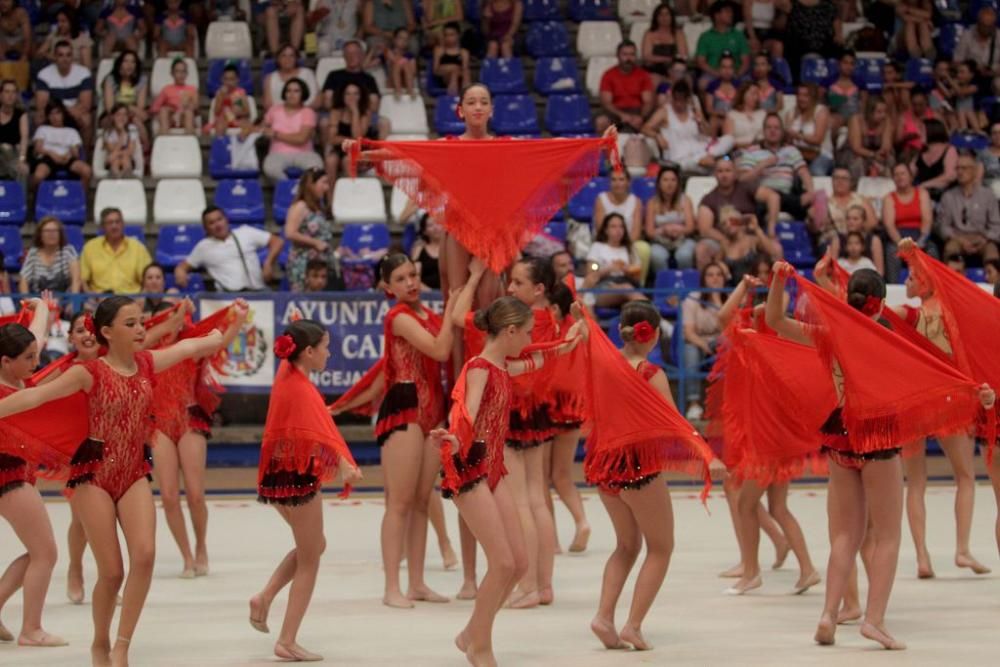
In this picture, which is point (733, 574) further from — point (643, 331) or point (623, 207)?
point (623, 207)

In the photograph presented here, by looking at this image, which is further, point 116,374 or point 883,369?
point 883,369

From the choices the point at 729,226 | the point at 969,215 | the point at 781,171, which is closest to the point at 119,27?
the point at 729,226

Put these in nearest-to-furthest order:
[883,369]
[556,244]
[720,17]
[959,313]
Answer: [883,369], [959,313], [556,244], [720,17]

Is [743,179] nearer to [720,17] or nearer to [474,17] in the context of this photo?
[720,17]

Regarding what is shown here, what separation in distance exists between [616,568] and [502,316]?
3.82ft

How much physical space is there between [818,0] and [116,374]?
11.8 meters

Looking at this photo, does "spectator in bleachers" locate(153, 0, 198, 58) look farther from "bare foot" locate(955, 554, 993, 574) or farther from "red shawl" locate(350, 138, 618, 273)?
"bare foot" locate(955, 554, 993, 574)

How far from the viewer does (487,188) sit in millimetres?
7297

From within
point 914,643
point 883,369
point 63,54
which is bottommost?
point 914,643

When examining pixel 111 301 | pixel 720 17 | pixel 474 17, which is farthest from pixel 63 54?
pixel 111 301

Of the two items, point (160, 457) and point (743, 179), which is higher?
point (743, 179)

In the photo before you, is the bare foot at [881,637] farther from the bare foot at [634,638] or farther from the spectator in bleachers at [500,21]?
the spectator in bleachers at [500,21]

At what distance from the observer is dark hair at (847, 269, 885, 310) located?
6.48 m

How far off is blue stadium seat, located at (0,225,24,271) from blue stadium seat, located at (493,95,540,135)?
4636mm
